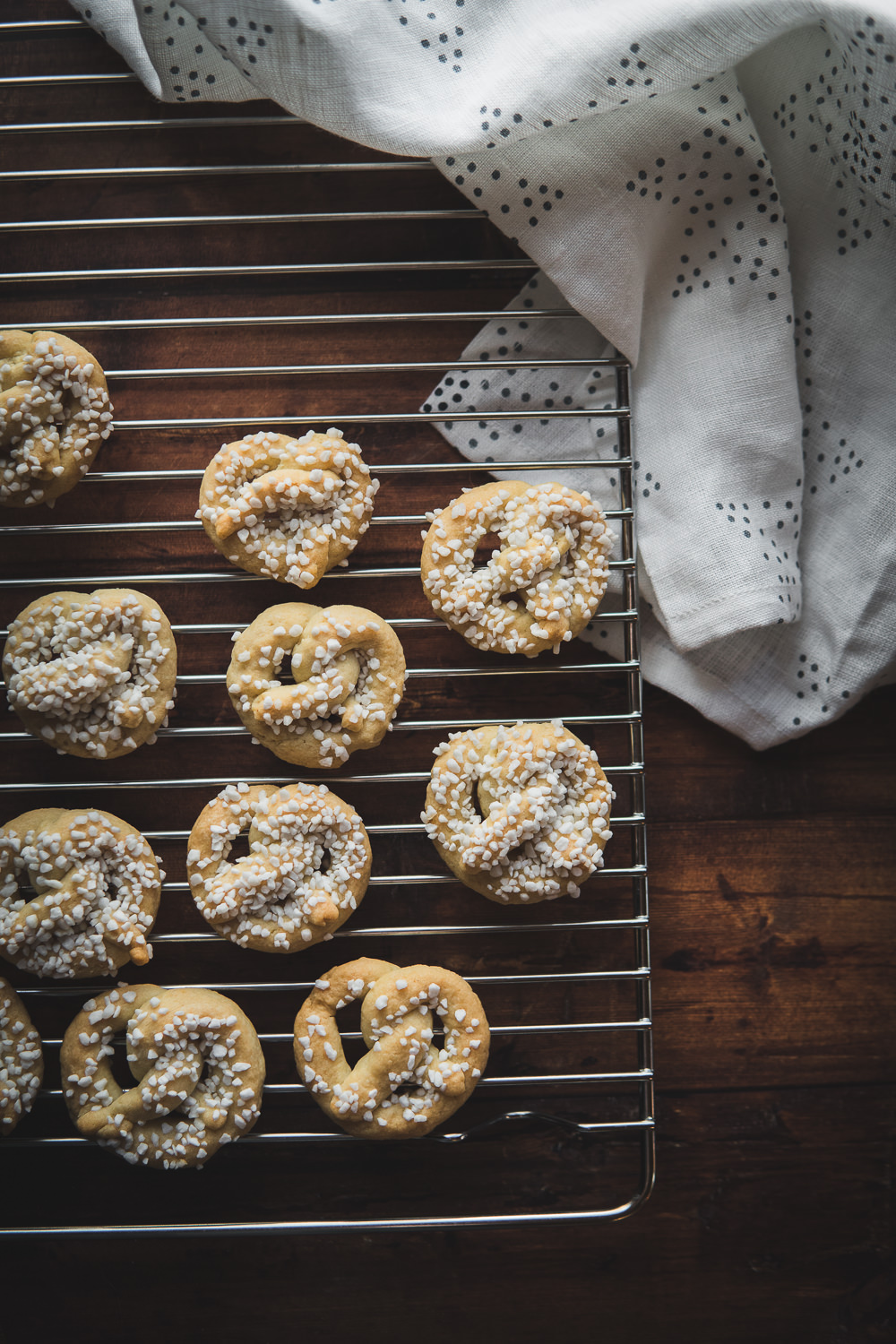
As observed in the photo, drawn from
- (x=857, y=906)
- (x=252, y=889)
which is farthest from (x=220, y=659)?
(x=857, y=906)

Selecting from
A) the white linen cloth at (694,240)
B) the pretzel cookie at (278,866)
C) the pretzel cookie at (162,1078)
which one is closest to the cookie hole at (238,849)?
the pretzel cookie at (278,866)

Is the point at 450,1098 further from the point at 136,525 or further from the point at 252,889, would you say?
the point at 136,525

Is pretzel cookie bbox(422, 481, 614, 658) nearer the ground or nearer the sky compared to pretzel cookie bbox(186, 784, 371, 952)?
nearer the sky

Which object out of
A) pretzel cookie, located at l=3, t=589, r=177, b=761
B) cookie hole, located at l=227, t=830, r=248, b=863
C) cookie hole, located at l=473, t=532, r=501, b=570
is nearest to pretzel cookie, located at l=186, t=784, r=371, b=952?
cookie hole, located at l=227, t=830, r=248, b=863

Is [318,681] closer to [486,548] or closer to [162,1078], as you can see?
[486,548]

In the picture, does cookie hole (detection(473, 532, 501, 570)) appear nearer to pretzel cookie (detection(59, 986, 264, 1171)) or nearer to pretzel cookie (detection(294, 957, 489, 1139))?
pretzel cookie (detection(294, 957, 489, 1139))

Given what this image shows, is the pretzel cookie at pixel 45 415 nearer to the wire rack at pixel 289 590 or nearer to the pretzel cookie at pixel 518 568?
the wire rack at pixel 289 590

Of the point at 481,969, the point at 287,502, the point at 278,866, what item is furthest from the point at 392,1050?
the point at 287,502
